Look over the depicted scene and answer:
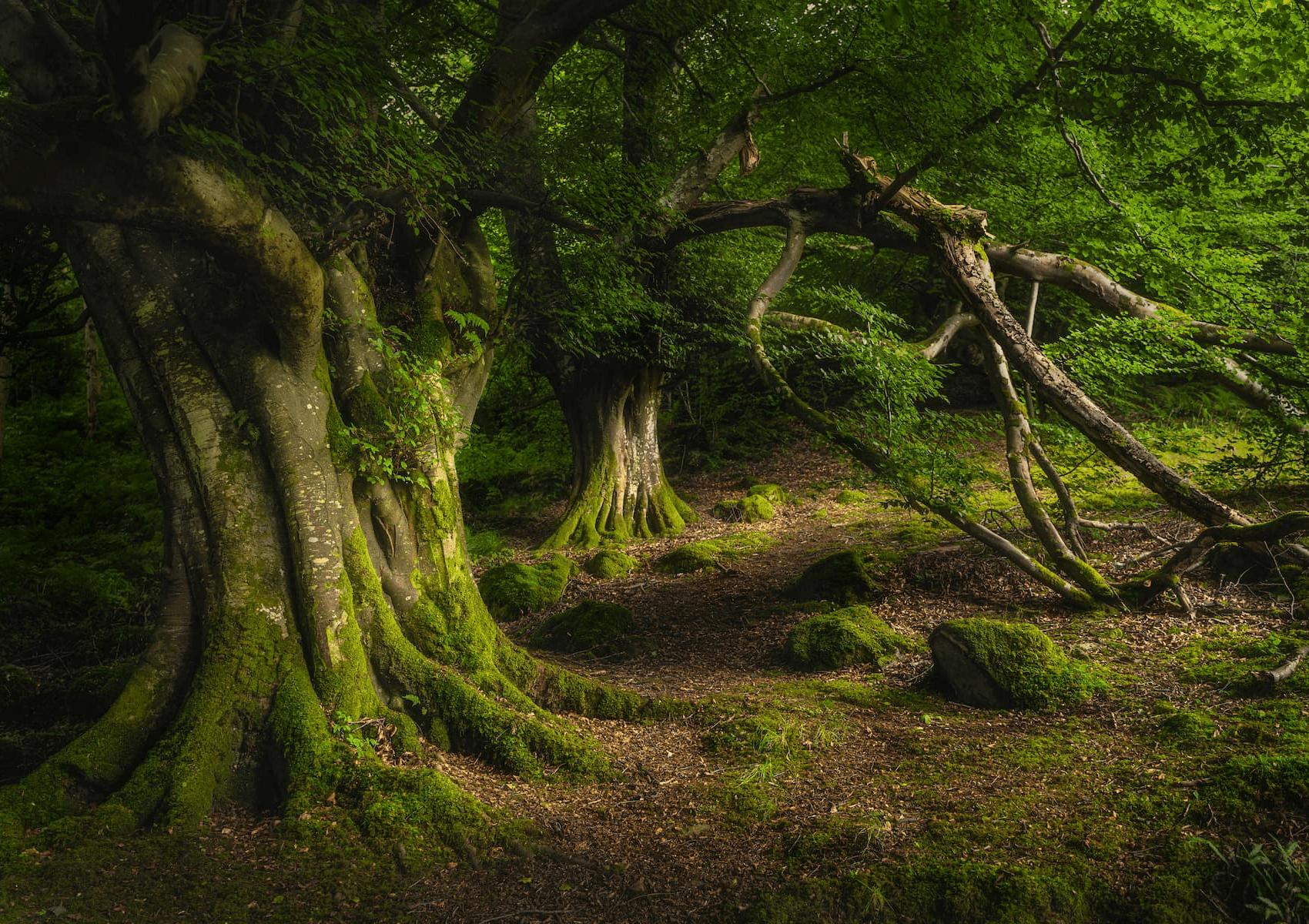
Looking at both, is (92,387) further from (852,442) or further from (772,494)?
(852,442)

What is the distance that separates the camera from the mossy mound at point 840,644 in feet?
22.1

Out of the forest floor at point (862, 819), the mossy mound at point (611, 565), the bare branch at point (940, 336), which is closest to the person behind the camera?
the forest floor at point (862, 819)

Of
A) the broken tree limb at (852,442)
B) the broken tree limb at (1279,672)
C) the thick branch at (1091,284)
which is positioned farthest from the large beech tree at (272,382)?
the thick branch at (1091,284)

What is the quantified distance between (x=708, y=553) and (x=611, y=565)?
54.2 inches

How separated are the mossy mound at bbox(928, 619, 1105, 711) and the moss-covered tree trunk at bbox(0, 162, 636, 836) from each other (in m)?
2.75

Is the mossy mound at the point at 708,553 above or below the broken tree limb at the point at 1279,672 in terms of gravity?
above

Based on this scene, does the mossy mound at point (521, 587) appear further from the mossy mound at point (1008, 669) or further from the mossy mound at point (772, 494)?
the mossy mound at point (1008, 669)

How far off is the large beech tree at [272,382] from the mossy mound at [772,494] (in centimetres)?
885

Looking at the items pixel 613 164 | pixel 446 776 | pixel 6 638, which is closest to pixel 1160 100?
pixel 613 164

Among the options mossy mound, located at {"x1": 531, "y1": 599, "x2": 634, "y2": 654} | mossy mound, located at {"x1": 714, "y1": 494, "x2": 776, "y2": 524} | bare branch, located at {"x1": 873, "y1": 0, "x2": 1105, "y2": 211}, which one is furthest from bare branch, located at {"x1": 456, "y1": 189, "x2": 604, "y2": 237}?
mossy mound, located at {"x1": 714, "y1": 494, "x2": 776, "y2": 524}

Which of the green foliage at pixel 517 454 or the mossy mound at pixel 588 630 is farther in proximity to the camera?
the green foliage at pixel 517 454

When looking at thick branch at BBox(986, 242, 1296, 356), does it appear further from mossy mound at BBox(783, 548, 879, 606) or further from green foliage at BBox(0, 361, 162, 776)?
green foliage at BBox(0, 361, 162, 776)

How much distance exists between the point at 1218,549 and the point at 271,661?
791 cm

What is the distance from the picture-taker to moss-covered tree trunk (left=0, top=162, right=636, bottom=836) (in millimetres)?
4172
